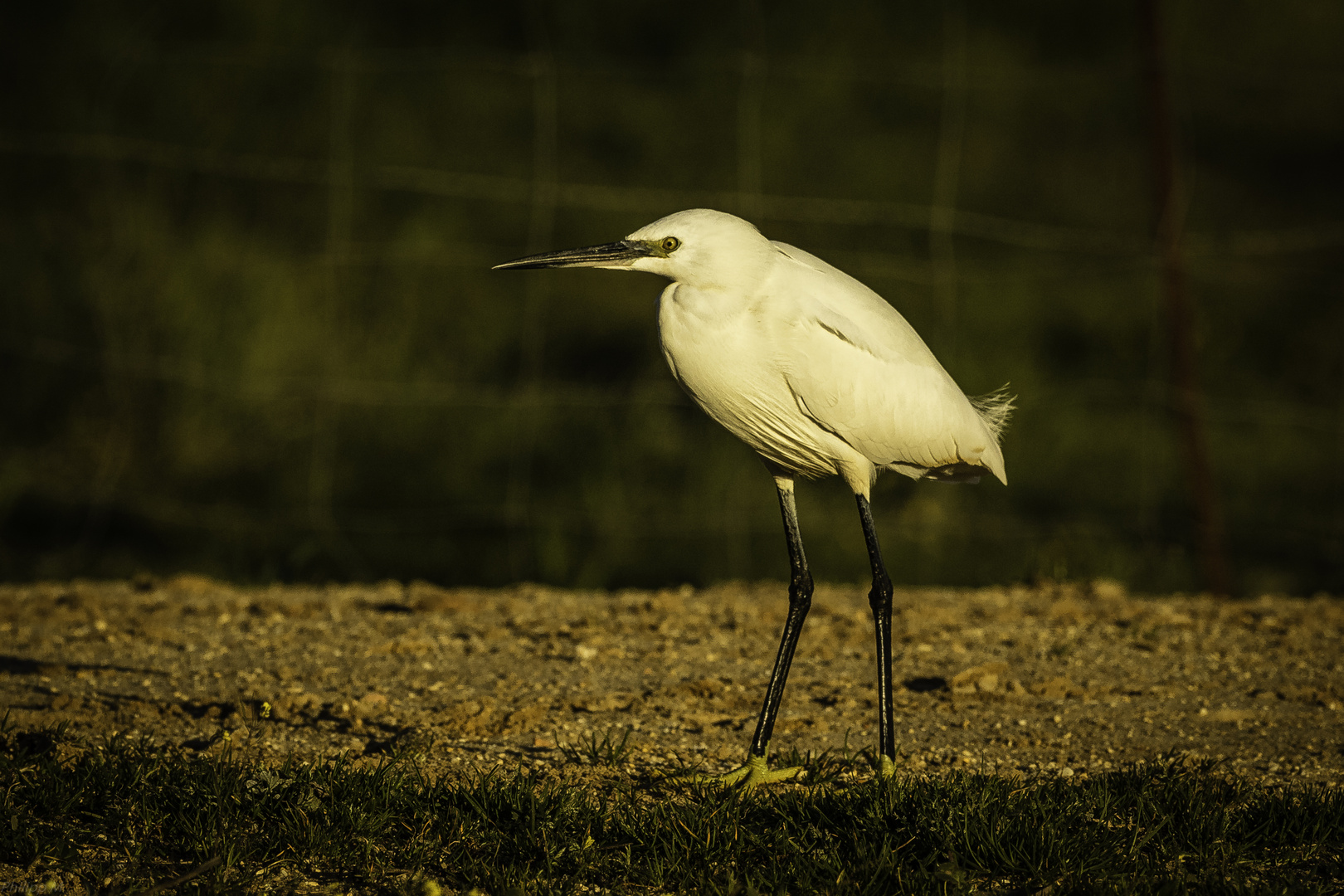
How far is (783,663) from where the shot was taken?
3.56 meters

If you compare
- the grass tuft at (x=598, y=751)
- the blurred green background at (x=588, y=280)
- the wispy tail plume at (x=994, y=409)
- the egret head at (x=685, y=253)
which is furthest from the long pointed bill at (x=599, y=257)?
the blurred green background at (x=588, y=280)

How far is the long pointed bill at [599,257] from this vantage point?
335 centimetres

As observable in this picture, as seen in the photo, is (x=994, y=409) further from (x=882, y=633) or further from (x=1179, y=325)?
(x=1179, y=325)

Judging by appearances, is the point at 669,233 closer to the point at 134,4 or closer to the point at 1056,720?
the point at 1056,720

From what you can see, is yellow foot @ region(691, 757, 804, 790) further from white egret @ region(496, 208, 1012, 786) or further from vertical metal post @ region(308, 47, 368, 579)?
vertical metal post @ region(308, 47, 368, 579)

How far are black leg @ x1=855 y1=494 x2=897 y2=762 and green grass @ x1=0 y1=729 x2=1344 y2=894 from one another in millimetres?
186

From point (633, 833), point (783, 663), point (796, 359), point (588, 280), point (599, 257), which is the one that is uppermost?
point (588, 280)

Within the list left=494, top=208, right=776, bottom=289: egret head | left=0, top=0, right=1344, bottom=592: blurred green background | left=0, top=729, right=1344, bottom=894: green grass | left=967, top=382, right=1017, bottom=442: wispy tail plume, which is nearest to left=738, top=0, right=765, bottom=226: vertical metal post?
left=0, top=0, right=1344, bottom=592: blurred green background

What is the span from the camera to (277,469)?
7898 millimetres

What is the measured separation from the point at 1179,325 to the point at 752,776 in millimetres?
3671

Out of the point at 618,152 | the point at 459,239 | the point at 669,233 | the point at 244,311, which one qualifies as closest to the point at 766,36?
the point at 618,152

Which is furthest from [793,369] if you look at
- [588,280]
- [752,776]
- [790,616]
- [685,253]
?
[588,280]

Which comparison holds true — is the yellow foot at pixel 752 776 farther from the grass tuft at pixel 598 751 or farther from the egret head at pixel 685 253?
the egret head at pixel 685 253

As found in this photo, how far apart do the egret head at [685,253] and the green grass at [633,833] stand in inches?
49.8
